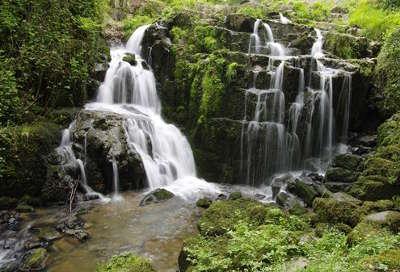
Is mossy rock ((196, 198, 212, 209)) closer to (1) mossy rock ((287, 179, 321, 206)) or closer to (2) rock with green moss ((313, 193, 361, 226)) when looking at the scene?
(1) mossy rock ((287, 179, 321, 206))

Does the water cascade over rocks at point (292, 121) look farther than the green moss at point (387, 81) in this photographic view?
Yes

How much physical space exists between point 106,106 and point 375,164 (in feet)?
33.2

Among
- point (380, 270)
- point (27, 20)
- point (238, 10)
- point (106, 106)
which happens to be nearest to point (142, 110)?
point (106, 106)

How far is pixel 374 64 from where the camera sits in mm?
16188

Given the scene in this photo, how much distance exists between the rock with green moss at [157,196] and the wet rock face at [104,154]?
1142mm

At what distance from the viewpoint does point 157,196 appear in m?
12.5

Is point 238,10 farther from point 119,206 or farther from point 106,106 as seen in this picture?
point 119,206

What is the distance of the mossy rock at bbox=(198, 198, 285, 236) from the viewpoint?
8570mm

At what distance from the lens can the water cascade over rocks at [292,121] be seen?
15.1 metres

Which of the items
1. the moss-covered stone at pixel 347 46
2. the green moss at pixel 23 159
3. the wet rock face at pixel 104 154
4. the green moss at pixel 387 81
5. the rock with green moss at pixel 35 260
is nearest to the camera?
the rock with green moss at pixel 35 260

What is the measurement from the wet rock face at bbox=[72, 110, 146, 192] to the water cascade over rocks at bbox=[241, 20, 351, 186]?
420 centimetres

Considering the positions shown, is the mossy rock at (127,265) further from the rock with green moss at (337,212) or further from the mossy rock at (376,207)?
the mossy rock at (376,207)

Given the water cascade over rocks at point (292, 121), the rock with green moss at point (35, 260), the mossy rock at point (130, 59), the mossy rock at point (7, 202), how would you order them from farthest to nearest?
1. the mossy rock at point (130, 59)
2. the water cascade over rocks at point (292, 121)
3. the mossy rock at point (7, 202)
4. the rock with green moss at point (35, 260)

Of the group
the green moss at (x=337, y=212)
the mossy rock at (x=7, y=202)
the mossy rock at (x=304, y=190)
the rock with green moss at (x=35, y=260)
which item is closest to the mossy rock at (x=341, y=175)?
the mossy rock at (x=304, y=190)
